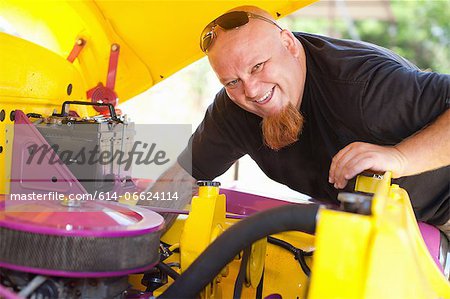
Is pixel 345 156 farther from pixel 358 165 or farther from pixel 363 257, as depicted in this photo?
pixel 363 257

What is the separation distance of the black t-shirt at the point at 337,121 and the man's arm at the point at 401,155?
63 mm

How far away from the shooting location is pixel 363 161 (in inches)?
46.6

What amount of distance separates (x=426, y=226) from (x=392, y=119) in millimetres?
404

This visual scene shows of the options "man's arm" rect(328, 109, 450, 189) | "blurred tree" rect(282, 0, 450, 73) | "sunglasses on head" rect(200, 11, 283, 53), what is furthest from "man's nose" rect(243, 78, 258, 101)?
"blurred tree" rect(282, 0, 450, 73)

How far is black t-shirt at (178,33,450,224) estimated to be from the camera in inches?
54.7

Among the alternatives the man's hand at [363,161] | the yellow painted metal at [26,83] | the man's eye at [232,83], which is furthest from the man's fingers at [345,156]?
the yellow painted metal at [26,83]

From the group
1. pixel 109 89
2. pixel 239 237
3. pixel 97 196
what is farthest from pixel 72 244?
pixel 109 89

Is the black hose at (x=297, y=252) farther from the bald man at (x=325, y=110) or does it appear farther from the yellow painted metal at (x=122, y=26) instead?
the yellow painted metal at (x=122, y=26)

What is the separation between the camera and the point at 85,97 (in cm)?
187

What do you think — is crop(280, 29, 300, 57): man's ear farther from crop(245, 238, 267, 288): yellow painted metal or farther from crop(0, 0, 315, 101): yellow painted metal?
crop(245, 238, 267, 288): yellow painted metal

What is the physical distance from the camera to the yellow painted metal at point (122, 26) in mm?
1848

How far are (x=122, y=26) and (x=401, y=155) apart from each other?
3.71ft

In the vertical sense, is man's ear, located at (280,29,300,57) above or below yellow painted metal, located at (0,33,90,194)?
above

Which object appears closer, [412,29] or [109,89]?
[109,89]
